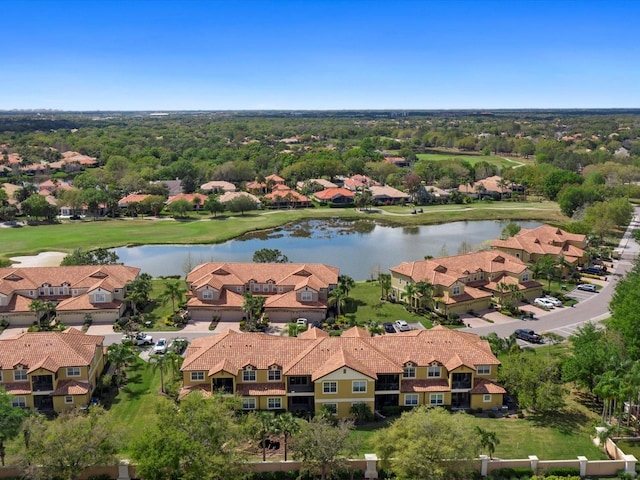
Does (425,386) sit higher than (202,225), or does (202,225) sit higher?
(425,386)

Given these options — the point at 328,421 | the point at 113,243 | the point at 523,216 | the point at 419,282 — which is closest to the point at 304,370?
the point at 328,421

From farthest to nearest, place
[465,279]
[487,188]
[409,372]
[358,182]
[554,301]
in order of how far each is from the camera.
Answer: [358,182] < [487,188] < [465,279] < [554,301] < [409,372]

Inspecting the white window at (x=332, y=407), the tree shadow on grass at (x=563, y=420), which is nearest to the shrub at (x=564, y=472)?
the tree shadow on grass at (x=563, y=420)

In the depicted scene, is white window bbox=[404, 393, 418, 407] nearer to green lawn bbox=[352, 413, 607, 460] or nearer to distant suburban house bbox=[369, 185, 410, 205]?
green lawn bbox=[352, 413, 607, 460]

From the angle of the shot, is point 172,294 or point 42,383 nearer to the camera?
point 42,383

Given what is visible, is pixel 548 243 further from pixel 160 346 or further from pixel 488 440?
pixel 160 346

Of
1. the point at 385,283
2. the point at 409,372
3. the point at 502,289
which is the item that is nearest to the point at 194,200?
the point at 385,283
